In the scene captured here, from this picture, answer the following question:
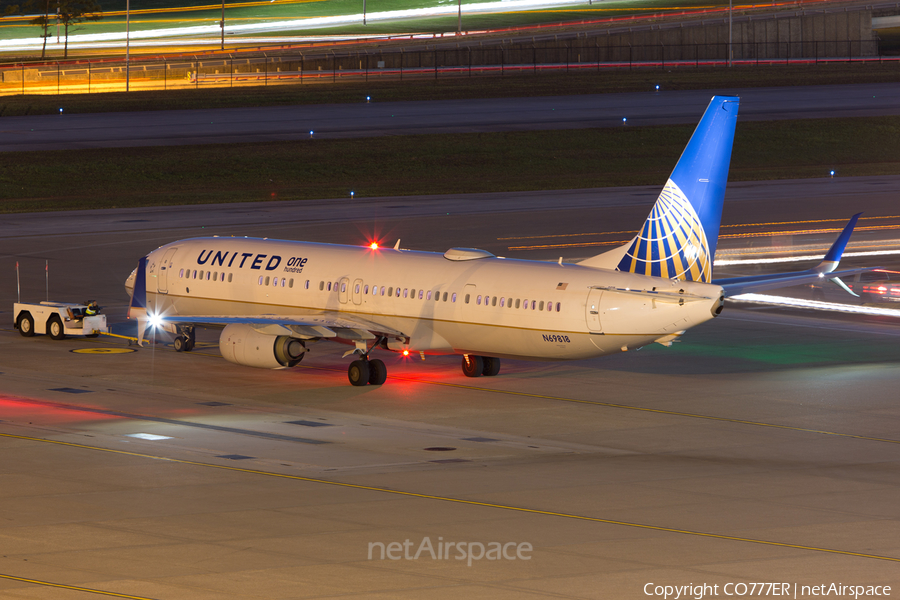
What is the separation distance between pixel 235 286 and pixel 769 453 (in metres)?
20.8

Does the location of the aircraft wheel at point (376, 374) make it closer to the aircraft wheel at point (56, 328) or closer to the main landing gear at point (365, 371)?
the main landing gear at point (365, 371)

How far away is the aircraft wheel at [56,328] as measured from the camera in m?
49.8

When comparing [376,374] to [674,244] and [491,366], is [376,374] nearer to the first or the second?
[491,366]

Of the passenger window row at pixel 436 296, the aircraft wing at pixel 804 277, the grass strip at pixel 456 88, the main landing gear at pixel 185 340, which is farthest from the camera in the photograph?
the grass strip at pixel 456 88

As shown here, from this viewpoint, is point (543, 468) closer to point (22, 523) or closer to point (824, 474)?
point (824, 474)

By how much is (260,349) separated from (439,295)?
5688mm

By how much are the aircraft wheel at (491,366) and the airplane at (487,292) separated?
32 millimetres

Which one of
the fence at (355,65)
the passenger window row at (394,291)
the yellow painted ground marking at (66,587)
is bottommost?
the yellow painted ground marking at (66,587)

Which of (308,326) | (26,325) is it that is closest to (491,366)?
(308,326)

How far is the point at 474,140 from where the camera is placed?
110875 millimetres

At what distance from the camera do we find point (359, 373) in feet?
136

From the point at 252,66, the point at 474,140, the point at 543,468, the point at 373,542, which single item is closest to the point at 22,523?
the point at 373,542

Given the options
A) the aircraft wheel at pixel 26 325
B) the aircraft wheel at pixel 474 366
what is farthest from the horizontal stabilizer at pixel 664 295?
the aircraft wheel at pixel 26 325

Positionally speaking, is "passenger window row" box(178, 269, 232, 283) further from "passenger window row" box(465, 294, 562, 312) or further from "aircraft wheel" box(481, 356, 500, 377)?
"passenger window row" box(465, 294, 562, 312)
